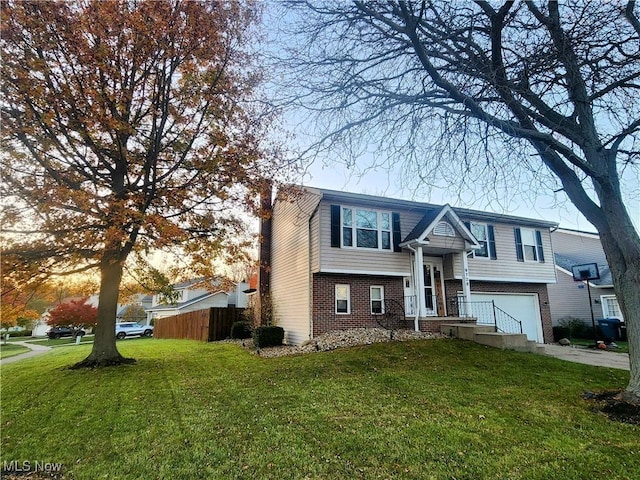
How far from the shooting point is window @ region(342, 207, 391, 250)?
14399mm

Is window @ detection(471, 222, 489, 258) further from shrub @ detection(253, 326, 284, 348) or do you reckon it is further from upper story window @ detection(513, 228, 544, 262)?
shrub @ detection(253, 326, 284, 348)

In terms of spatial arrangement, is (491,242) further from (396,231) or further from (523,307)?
(396,231)

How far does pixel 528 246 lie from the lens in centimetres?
1839

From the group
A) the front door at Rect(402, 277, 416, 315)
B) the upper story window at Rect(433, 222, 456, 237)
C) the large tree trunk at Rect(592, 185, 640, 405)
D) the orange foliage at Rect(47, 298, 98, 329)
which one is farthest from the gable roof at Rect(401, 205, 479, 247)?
the orange foliage at Rect(47, 298, 98, 329)

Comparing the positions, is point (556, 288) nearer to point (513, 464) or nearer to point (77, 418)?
point (513, 464)

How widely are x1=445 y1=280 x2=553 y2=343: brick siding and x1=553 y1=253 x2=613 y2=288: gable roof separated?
3.68 metres

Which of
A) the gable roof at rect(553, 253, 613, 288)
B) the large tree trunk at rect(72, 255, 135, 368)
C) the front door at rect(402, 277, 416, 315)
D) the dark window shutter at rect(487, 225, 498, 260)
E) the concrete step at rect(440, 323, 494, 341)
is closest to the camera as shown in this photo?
the large tree trunk at rect(72, 255, 135, 368)

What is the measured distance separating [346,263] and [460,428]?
924cm

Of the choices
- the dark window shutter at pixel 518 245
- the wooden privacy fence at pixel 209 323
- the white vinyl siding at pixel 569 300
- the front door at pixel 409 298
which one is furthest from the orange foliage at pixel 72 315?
the white vinyl siding at pixel 569 300

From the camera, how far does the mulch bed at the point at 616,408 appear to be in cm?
547

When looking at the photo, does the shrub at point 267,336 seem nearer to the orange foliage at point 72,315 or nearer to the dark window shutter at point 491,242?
the dark window shutter at point 491,242

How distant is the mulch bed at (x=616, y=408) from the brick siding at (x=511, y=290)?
971cm

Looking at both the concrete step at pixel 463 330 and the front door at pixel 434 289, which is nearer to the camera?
the concrete step at pixel 463 330

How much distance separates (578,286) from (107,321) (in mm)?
24447
